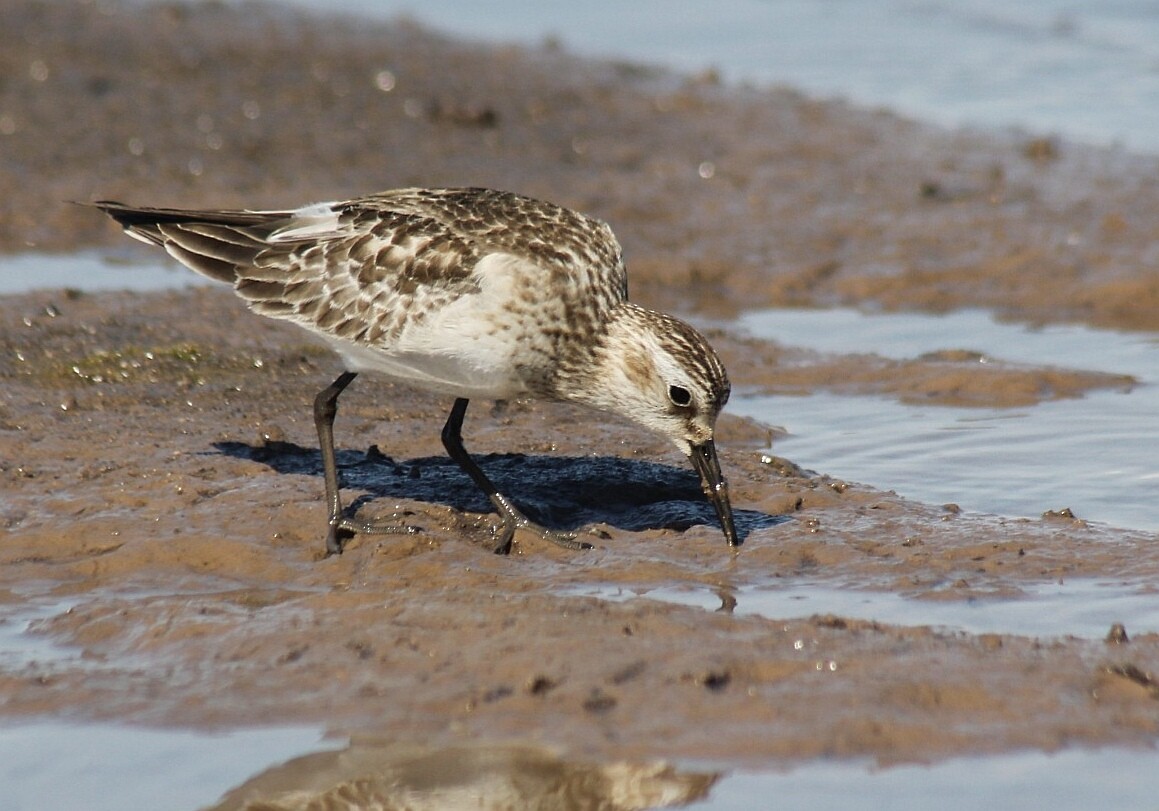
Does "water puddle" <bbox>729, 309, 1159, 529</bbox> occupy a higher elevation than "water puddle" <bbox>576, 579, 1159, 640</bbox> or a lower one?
higher

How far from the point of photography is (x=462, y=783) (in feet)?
19.4

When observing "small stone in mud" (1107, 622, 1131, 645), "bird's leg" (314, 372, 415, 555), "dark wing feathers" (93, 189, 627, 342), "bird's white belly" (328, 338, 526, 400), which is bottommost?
"small stone in mud" (1107, 622, 1131, 645)

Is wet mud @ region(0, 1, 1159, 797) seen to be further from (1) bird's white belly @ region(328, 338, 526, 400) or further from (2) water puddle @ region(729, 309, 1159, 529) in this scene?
(1) bird's white belly @ region(328, 338, 526, 400)

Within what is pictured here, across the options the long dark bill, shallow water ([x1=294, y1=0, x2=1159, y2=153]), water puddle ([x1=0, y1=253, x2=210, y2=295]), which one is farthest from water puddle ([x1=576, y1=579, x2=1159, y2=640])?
Result: shallow water ([x1=294, y1=0, x2=1159, y2=153])

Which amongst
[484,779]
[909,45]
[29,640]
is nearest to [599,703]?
[484,779]

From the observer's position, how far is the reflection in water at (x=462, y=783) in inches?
228

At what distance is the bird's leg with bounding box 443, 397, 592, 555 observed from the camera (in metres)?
8.25

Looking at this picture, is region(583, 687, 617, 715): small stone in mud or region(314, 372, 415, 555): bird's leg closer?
region(583, 687, 617, 715): small stone in mud

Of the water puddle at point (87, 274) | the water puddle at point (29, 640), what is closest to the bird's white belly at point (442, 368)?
the water puddle at point (29, 640)

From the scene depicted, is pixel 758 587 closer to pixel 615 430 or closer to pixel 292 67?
pixel 615 430

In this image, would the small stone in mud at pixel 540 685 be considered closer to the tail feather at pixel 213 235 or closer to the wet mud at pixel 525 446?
the wet mud at pixel 525 446

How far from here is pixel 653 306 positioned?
43.7 feet

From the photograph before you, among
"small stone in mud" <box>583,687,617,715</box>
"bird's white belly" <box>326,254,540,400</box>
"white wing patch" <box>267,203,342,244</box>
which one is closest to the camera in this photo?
"small stone in mud" <box>583,687,617,715</box>

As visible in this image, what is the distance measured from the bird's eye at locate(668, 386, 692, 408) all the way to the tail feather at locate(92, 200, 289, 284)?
7.59ft
